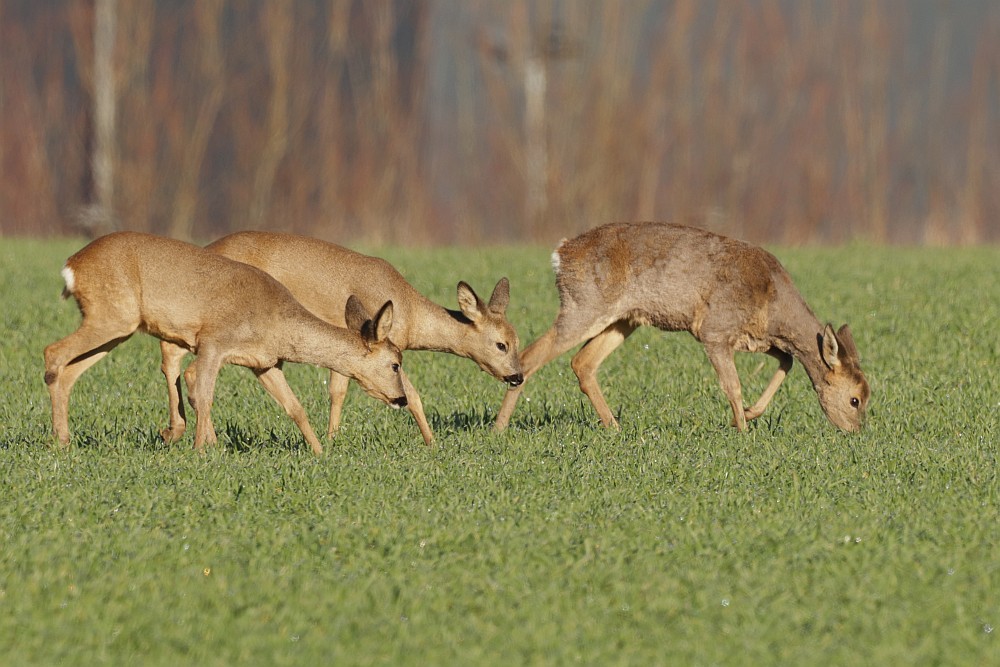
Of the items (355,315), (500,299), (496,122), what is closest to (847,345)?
(500,299)

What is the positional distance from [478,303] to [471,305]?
49 millimetres

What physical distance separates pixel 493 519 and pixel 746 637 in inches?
69.6

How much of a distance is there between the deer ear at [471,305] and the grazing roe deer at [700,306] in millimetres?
443

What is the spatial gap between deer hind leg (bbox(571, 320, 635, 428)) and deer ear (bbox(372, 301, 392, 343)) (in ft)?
5.61

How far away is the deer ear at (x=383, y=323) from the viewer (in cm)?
943

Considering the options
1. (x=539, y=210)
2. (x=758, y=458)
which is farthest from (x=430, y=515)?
(x=539, y=210)

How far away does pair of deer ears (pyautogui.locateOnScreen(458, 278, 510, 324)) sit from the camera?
10.4 meters

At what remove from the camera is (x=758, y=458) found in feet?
28.8

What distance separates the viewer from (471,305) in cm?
1048

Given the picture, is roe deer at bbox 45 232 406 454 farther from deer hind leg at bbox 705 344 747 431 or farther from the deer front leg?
deer hind leg at bbox 705 344 747 431

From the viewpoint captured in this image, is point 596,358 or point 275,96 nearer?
point 596,358

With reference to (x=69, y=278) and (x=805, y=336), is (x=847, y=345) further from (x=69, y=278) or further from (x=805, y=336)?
(x=69, y=278)

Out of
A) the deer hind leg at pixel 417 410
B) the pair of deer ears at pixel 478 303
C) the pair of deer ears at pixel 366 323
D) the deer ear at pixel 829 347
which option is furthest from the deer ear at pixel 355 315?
the deer ear at pixel 829 347

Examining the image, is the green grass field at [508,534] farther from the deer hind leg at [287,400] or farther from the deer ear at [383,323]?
the deer ear at [383,323]
